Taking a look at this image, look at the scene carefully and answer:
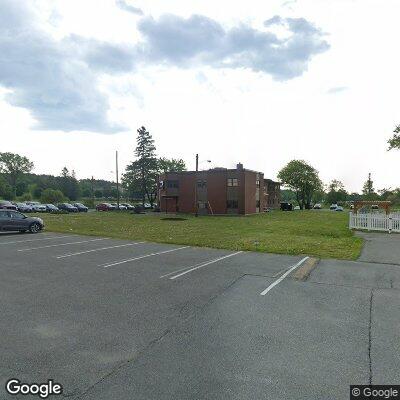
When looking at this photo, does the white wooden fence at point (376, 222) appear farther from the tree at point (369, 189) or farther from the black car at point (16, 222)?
the tree at point (369, 189)

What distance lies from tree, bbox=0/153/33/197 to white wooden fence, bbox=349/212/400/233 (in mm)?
116325

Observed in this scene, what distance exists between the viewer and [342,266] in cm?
1155

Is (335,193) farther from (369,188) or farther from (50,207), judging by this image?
(50,207)

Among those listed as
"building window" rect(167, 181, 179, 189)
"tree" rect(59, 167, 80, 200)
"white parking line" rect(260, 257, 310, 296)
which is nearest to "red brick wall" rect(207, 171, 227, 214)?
"building window" rect(167, 181, 179, 189)

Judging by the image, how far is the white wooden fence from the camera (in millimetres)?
21884

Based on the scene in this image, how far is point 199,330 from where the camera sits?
5859 mm

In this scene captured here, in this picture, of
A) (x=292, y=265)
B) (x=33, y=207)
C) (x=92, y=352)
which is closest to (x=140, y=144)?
(x=33, y=207)

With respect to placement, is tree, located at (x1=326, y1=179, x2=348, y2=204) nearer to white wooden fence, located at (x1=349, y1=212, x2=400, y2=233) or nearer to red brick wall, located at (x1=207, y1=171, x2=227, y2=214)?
red brick wall, located at (x1=207, y1=171, x2=227, y2=214)

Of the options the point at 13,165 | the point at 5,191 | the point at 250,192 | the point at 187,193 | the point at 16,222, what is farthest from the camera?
the point at 13,165

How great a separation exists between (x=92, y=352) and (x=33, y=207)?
5808 centimetres

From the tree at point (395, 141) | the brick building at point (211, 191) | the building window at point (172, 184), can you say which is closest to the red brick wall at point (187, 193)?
the brick building at point (211, 191)

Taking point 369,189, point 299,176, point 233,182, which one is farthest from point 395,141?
point 369,189

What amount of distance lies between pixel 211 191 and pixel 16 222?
34737mm

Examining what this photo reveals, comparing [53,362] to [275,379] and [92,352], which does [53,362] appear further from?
[275,379]
